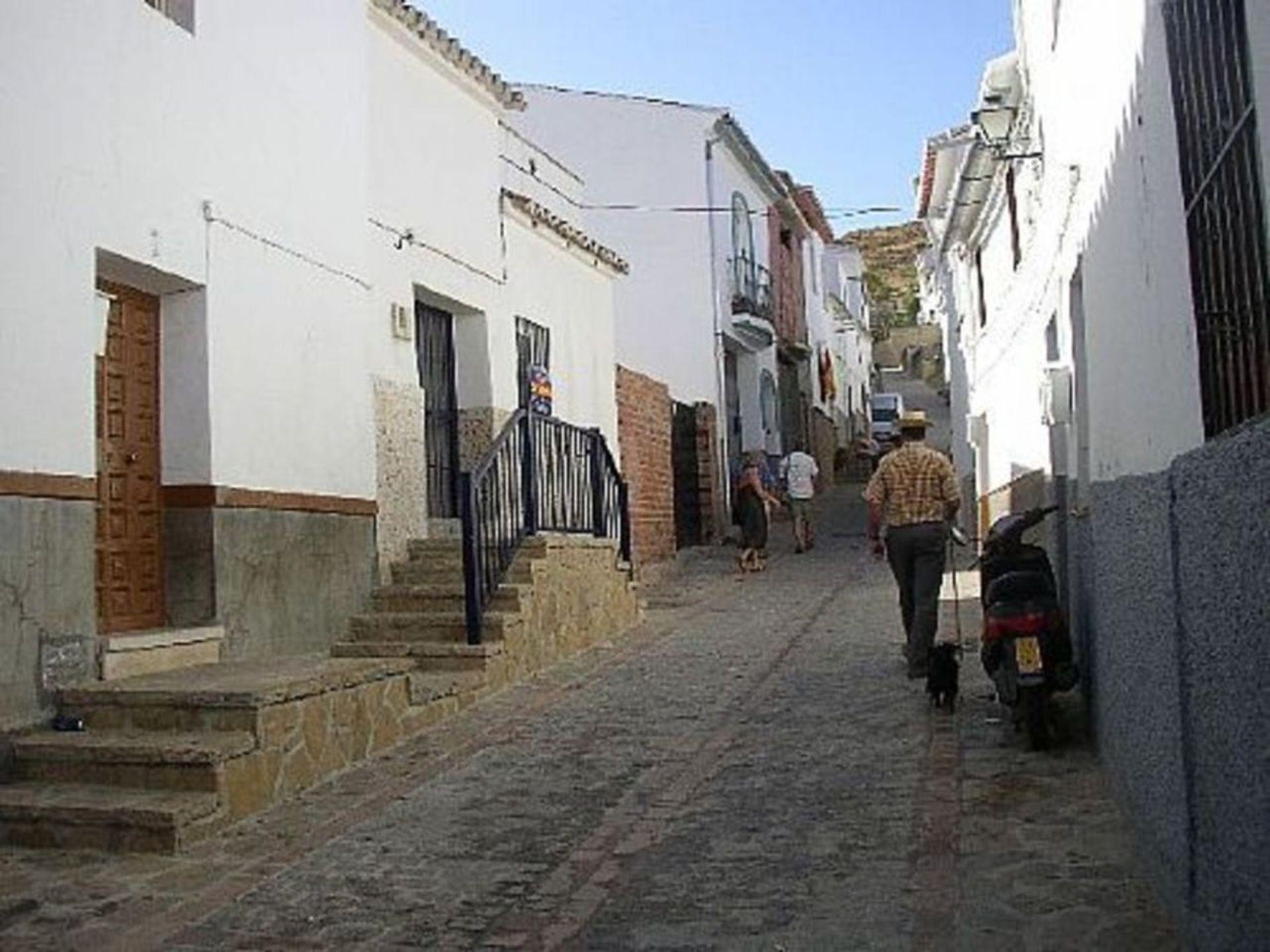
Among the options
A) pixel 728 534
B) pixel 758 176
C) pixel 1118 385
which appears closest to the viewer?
pixel 1118 385

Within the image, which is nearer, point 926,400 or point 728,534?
point 728,534

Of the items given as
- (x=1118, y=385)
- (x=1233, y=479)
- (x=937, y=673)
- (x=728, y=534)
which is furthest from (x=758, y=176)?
(x=1233, y=479)

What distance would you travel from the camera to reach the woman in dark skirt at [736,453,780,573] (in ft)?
55.1

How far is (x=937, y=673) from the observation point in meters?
7.36

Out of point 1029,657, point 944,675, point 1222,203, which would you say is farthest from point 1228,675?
point 944,675

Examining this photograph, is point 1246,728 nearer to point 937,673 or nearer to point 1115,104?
point 1115,104

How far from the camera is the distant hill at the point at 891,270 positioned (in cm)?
6053

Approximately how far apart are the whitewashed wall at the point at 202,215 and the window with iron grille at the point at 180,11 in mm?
60

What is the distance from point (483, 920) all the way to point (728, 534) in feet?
52.9

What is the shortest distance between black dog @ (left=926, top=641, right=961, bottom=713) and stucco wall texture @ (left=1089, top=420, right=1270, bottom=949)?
241 centimetres

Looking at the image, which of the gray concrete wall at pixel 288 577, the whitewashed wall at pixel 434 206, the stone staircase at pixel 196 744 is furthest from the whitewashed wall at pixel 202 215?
the stone staircase at pixel 196 744

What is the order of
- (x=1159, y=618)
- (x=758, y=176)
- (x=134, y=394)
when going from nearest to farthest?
(x=1159, y=618), (x=134, y=394), (x=758, y=176)

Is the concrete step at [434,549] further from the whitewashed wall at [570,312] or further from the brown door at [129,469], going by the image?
the brown door at [129,469]

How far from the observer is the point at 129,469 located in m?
7.13
